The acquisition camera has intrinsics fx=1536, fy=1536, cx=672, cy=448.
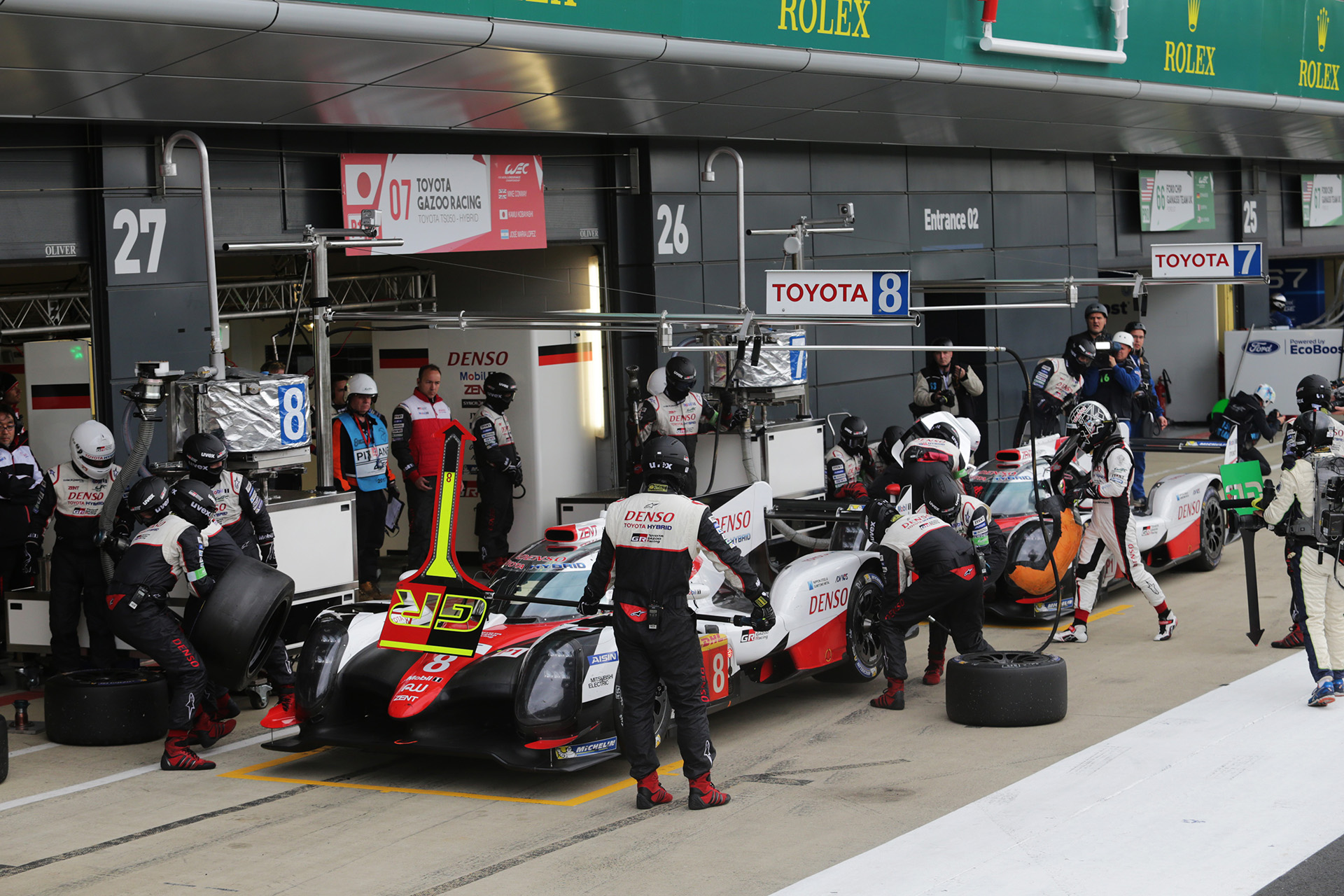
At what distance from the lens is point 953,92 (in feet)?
53.3

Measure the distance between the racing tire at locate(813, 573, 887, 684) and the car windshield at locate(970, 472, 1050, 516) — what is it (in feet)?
7.49

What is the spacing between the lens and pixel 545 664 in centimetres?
771

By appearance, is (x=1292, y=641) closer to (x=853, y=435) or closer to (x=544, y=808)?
(x=853, y=435)

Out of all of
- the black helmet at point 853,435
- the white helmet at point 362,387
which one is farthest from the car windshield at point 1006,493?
the white helmet at point 362,387

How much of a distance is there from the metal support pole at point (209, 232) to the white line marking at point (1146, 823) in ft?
19.2

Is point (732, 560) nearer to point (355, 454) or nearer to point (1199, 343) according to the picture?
point (355, 454)

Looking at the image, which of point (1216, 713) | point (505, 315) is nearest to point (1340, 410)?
point (1216, 713)

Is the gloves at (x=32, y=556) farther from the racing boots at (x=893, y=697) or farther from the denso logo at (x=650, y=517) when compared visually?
the racing boots at (x=893, y=697)

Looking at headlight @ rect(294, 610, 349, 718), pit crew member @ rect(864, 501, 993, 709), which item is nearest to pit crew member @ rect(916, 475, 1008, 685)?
pit crew member @ rect(864, 501, 993, 709)

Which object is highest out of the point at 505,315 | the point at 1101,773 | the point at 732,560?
the point at 505,315

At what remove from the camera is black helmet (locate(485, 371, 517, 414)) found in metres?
13.7

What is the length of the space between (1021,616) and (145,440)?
6.49m

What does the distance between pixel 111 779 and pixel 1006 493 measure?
7.01 metres

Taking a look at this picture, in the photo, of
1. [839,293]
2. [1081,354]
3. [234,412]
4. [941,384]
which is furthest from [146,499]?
[941,384]
